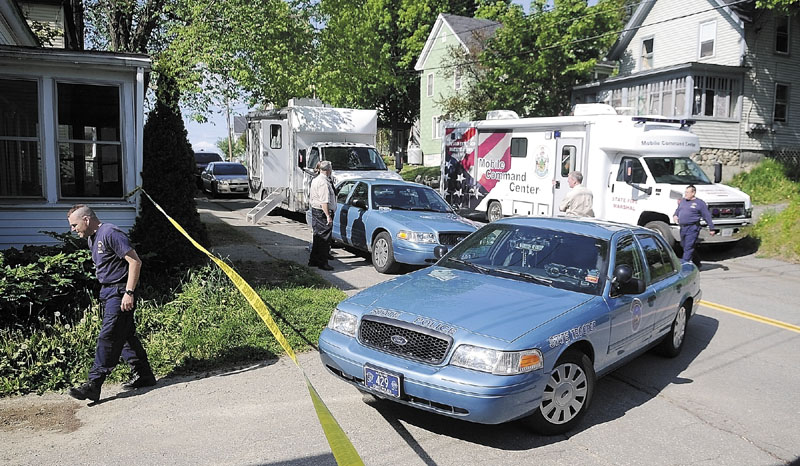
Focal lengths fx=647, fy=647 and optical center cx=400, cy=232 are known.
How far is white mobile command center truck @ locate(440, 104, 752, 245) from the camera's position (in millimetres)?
13328

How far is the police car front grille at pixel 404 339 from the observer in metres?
4.50

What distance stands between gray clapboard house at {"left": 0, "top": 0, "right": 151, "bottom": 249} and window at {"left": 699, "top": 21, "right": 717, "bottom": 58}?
24.8 meters

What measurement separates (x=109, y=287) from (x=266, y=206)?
39.1ft

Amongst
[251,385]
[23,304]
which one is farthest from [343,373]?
[23,304]

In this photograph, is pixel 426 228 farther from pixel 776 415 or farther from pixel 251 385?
pixel 776 415

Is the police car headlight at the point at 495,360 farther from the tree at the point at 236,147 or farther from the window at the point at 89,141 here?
the tree at the point at 236,147

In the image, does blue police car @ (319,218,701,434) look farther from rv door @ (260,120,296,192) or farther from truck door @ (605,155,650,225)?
rv door @ (260,120,296,192)

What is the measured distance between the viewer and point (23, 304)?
20.5 ft

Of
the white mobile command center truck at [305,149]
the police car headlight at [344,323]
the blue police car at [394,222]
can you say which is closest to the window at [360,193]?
the blue police car at [394,222]

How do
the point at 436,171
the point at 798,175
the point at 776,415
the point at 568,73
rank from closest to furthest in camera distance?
the point at 776,415, the point at 798,175, the point at 568,73, the point at 436,171

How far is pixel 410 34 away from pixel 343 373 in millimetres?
41720

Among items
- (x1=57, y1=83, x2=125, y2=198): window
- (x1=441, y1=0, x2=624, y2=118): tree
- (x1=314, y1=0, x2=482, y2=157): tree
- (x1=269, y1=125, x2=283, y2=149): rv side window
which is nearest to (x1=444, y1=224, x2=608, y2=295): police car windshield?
(x1=57, y1=83, x2=125, y2=198): window

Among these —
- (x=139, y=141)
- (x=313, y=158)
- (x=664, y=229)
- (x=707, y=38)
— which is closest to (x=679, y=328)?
(x=664, y=229)

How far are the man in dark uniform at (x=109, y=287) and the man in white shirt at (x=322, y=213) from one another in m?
5.50
